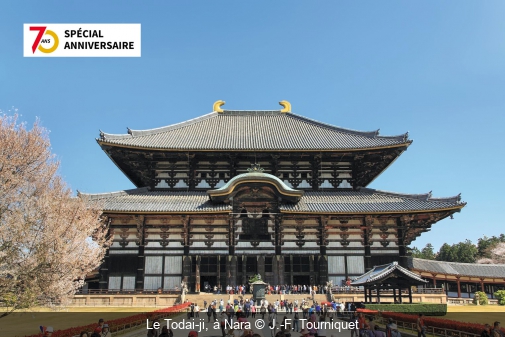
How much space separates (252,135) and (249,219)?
1100 centimetres

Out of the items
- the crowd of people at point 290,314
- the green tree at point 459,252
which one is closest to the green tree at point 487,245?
the green tree at point 459,252

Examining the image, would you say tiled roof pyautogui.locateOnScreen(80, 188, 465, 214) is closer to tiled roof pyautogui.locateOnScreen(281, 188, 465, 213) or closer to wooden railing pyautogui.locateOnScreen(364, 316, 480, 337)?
tiled roof pyautogui.locateOnScreen(281, 188, 465, 213)

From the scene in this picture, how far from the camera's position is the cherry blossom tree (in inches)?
685

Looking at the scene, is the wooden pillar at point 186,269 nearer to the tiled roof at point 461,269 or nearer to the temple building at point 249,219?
the temple building at point 249,219

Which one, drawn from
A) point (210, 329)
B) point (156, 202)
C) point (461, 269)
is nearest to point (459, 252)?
point (461, 269)

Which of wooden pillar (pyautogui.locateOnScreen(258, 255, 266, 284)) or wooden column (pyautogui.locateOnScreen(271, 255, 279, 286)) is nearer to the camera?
wooden column (pyautogui.locateOnScreen(271, 255, 279, 286))

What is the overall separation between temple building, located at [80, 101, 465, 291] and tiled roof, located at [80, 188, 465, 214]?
0.09 meters

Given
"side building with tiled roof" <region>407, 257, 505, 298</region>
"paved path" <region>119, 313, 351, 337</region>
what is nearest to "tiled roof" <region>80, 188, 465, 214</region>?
"paved path" <region>119, 313, 351, 337</region>

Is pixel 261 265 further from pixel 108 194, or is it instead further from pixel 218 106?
pixel 218 106

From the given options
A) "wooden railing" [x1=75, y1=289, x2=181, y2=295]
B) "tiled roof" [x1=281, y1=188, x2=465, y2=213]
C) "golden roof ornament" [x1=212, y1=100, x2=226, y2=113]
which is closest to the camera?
"wooden railing" [x1=75, y1=289, x2=181, y2=295]

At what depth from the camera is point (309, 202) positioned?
37531mm

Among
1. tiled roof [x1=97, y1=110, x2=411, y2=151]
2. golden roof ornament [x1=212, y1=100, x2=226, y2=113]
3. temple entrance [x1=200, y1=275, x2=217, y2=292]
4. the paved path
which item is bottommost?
the paved path

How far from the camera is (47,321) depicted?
83.7 ft

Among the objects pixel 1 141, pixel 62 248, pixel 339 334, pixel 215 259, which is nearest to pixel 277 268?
pixel 215 259
